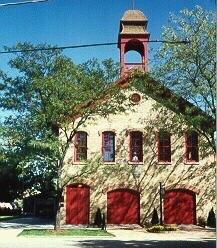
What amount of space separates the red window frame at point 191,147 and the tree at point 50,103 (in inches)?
238

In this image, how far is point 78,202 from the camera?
28.5 metres

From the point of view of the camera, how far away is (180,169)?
1146 inches

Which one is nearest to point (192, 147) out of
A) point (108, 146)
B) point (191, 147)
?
point (191, 147)

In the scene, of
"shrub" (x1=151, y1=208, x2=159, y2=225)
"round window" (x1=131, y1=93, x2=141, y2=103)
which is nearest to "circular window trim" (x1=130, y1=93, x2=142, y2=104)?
"round window" (x1=131, y1=93, x2=141, y2=103)

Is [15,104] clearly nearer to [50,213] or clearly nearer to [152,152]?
[152,152]

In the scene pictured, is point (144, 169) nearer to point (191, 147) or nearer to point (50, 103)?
point (191, 147)

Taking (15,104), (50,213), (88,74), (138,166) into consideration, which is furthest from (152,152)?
(50,213)

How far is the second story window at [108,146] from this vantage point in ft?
96.2

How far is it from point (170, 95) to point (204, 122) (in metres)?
4.59

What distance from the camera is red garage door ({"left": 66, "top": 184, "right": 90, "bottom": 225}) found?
28453mm

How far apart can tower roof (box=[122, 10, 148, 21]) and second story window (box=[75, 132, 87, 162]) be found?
984 centimetres

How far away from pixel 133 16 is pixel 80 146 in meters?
11.4

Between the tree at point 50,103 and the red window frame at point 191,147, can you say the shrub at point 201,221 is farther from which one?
the tree at point 50,103

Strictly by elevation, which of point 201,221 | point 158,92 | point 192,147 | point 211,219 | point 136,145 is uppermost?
point 158,92
